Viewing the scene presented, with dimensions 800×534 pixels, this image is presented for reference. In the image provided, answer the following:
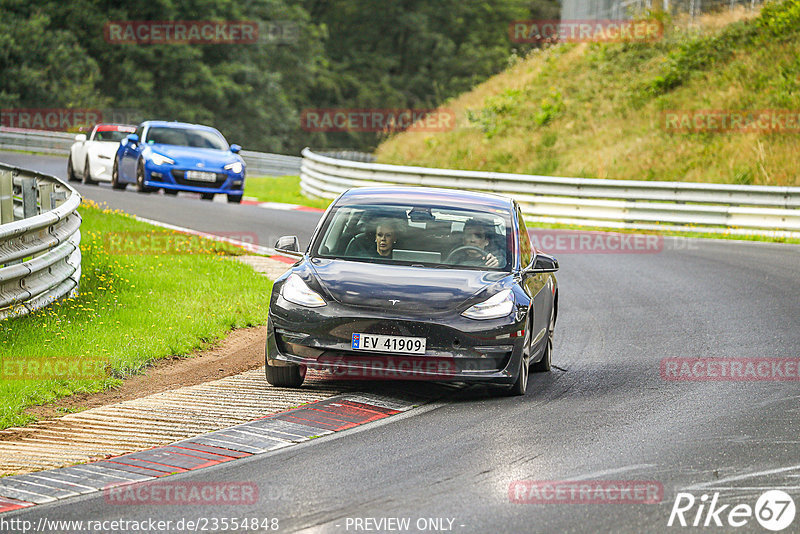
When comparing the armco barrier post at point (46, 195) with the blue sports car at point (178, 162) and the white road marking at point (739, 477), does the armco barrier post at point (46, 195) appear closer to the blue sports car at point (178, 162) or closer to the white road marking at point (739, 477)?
the blue sports car at point (178, 162)

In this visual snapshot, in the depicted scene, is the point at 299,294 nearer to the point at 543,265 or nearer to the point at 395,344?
the point at 395,344

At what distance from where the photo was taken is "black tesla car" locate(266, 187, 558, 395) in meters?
8.23

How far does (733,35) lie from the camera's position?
34781mm

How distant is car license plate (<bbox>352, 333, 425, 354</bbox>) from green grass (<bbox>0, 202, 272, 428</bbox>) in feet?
7.00

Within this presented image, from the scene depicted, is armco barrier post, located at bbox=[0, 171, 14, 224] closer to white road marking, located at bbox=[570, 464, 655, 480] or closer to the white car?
white road marking, located at bbox=[570, 464, 655, 480]

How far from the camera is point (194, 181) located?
2355 cm

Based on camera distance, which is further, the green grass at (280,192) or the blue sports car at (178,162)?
the green grass at (280,192)

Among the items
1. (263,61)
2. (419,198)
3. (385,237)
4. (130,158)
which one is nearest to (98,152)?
(130,158)

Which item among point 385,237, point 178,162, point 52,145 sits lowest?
point 52,145

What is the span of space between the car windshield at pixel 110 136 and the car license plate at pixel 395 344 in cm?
2036

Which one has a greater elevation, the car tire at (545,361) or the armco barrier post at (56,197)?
the armco barrier post at (56,197)

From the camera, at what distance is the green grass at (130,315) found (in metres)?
8.89

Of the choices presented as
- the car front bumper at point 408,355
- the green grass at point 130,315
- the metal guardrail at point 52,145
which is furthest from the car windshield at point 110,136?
the car front bumper at point 408,355

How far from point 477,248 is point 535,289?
601mm
